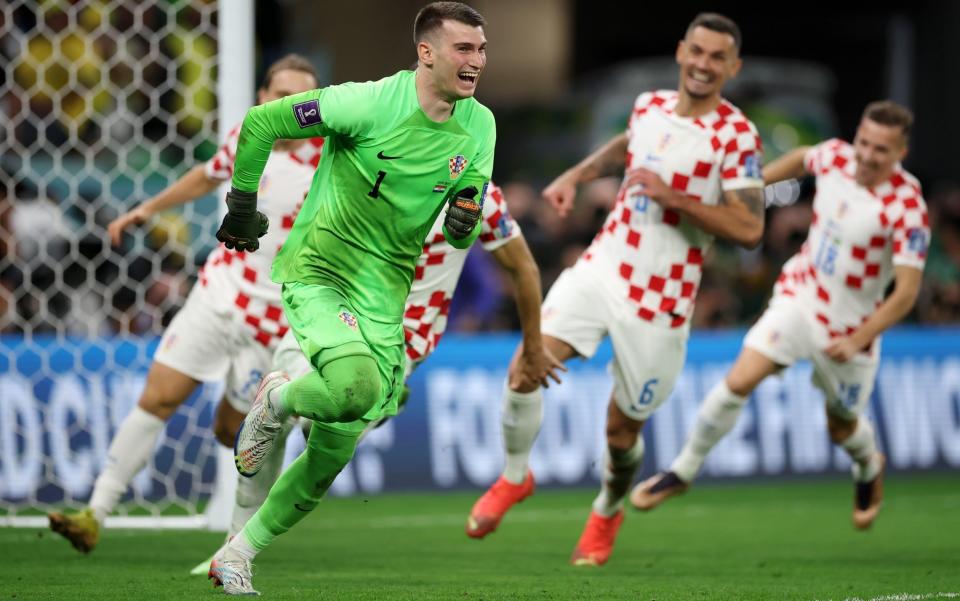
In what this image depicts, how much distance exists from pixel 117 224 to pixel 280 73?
1.16 m

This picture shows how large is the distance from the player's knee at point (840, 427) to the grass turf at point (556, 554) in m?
0.63

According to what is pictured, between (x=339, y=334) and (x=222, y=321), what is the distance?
6.73ft

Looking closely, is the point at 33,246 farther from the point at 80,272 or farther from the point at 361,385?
the point at 361,385

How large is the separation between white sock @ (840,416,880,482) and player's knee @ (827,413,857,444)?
0.03 meters

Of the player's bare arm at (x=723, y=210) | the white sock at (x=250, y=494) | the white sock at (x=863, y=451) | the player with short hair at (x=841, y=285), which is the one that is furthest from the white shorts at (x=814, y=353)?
the white sock at (x=250, y=494)

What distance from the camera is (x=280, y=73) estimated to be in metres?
7.26

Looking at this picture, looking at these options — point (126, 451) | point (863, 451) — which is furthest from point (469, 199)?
point (863, 451)

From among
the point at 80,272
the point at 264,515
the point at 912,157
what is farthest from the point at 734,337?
the point at 912,157

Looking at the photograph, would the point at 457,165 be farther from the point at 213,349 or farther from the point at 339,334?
the point at 213,349

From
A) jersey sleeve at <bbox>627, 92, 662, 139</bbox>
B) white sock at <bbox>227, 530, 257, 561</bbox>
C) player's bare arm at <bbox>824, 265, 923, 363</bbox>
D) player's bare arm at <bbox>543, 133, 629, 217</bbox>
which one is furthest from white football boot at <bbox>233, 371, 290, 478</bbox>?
player's bare arm at <bbox>824, 265, 923, 363</bbox>

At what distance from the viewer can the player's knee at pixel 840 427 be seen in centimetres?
904

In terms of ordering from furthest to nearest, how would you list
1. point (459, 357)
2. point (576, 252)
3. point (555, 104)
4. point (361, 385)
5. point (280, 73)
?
point (555, 104) → point (576, 252) → point (459, 357) → point (280, 73) → point (361, 385)

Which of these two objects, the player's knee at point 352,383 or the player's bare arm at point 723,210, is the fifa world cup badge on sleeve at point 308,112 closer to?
the player's knee at point 352,383

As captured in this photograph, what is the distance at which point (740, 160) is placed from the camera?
737 centimetres
